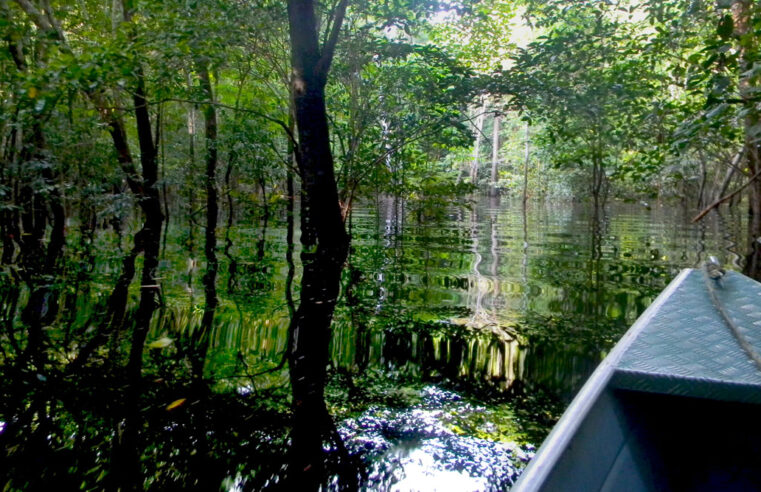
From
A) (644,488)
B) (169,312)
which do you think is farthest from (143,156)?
(644,488)

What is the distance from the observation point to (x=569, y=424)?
127 centimetres

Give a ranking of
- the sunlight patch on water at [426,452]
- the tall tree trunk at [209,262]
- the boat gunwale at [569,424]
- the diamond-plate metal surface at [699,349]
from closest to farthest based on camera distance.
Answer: the boat gunwale at [569,424] → the diamond-plate metal surface at [699,349] → the sunlight patch on water at [426,452] → the tall tree trunk at [209,262]

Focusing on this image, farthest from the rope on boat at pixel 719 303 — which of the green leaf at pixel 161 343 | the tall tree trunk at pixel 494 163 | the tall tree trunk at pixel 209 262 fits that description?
the tall tree trunk at pixel 494 163

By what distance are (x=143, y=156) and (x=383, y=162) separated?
4.78 metres

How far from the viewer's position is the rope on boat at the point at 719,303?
1.68m

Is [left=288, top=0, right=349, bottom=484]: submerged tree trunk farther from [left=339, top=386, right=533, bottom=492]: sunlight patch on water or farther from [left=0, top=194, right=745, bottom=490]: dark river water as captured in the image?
[left=339, top=386, right=533, bottom=492]: sunlight patch on water

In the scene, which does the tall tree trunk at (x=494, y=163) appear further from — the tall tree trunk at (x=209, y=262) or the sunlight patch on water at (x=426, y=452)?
the sunlight patch on water at (x=426, y=452)

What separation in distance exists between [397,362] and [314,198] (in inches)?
168

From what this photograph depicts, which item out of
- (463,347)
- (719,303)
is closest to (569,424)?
(719,303)

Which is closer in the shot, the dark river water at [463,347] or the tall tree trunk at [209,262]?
the dark river water at [463,347]

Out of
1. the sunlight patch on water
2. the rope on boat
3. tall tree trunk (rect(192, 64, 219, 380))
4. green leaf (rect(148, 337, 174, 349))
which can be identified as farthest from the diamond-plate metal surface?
green leaf (rect(148, 337, 174, 349))

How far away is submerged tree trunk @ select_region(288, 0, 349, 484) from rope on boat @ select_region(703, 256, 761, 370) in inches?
71.2

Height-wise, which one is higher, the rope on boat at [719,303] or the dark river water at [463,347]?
the rope on boat at [719,303]

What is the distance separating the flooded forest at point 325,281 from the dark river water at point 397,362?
1 cm
